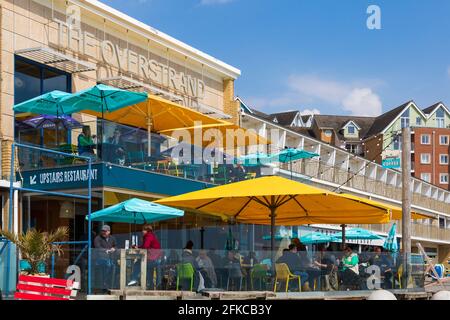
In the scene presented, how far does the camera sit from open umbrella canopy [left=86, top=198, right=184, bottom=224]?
19.6 meters

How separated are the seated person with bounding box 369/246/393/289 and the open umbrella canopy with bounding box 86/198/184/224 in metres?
5.09

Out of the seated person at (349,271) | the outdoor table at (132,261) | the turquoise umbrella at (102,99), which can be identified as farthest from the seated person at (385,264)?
the turquoise umbrella at (102,99)

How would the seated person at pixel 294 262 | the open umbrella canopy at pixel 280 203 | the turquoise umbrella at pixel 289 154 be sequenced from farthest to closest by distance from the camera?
the turquoise umbrella at pixel 289 154 → the open umbrella canopy at pixel 280 203 → the seated person at pixel 294 262

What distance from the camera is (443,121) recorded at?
335 ft

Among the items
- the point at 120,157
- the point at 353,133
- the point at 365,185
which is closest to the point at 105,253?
the point at 120,157

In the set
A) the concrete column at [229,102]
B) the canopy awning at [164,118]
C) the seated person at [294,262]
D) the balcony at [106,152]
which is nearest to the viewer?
the seated person at [294,262]

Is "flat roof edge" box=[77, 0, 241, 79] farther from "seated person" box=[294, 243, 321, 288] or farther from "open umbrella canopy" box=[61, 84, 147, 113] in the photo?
"seated person" box=[294, 243, 321, 288]

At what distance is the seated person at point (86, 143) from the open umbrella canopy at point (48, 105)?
1.00m

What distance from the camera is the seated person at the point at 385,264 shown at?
18438mm

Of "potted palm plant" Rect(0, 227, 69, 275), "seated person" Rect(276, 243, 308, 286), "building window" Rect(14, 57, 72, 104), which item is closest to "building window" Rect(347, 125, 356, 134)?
"building window" Rect(14, 57, 72, 104)

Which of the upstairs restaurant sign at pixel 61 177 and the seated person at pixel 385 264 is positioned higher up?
the upstairs restaurant sign at pixel 61 177

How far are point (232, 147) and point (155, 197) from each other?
6.35 meters

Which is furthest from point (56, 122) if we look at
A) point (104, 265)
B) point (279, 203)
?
point (104, 265)

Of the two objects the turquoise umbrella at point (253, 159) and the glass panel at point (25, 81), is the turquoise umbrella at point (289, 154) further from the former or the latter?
the glass panel at point (25, 81)
